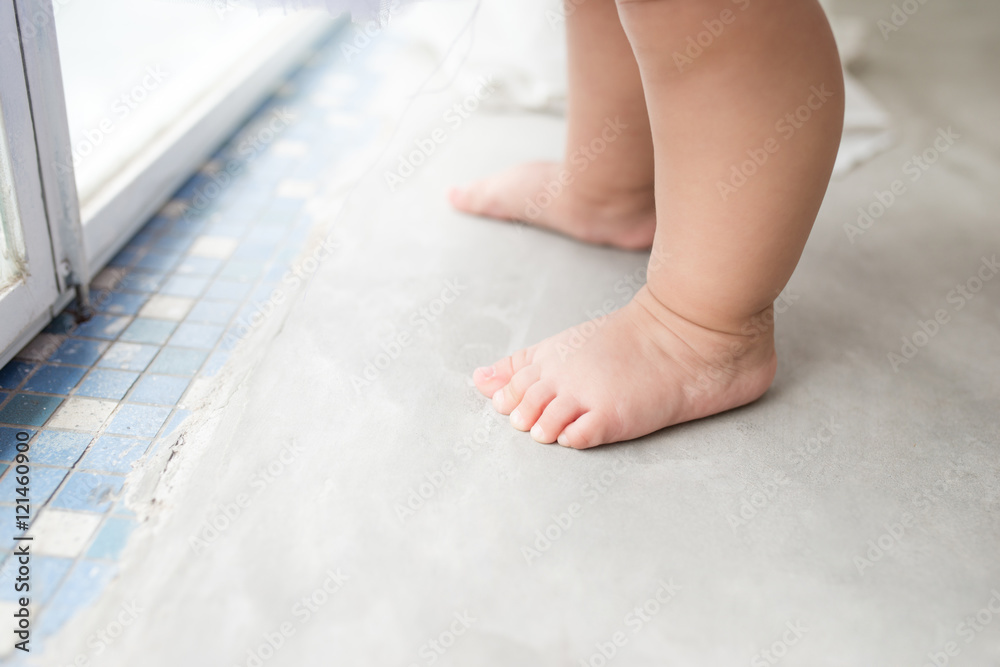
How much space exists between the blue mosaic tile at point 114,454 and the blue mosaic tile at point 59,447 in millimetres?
10

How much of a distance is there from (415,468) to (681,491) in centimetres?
23

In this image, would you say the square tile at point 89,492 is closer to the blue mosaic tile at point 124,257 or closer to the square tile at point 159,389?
the square tile at point 159,389

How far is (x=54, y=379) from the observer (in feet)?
2.50

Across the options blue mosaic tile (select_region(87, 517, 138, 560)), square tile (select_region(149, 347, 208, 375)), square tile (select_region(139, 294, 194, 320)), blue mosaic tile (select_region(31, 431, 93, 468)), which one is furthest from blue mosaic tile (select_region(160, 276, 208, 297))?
blue mosaic tile (select_region(87, 517, 138, 560))

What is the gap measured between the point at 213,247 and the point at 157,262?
2.8 inches

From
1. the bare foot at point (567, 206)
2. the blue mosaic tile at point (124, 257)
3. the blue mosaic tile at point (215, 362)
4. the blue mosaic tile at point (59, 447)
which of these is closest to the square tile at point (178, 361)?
the blue mosaic tile at point (215, 362)

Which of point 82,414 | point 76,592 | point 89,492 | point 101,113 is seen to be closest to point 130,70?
point 101,113

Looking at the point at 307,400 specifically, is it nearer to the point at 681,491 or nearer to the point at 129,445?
the point at 129,445

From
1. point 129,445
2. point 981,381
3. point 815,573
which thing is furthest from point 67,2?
point 981,381

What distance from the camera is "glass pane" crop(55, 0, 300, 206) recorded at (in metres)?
0.97

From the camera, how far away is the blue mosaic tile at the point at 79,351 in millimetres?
789

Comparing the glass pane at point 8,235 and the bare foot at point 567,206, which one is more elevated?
the glass pane at point 8,235

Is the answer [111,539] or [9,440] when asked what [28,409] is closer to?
[9,440]

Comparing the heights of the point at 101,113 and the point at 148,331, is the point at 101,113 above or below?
above
